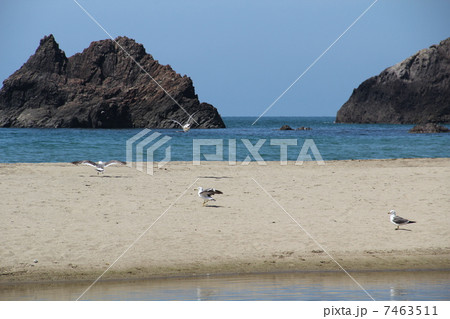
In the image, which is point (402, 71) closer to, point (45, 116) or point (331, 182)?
point (45, 116)

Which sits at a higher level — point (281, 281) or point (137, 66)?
point (137, 66)

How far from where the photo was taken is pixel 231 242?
1309 cm

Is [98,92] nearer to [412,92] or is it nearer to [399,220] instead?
[412,92]

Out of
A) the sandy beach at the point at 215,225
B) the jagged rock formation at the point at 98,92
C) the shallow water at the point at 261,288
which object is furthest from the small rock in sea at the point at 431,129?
the shallow water at the point at 261,288

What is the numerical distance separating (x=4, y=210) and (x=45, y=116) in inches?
4114

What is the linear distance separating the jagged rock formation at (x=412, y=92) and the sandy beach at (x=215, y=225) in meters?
137

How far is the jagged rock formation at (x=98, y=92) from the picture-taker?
111 meters

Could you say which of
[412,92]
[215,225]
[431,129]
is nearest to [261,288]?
[215,225]

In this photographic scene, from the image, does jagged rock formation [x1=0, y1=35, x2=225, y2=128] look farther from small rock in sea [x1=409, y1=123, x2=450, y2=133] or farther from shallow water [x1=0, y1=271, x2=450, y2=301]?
shallow water [x1=0, y1=271, x2=450, y2=301]

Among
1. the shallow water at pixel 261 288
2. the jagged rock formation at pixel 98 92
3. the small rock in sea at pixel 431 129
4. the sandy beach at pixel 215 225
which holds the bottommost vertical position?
the shallow water at pixel 261 288

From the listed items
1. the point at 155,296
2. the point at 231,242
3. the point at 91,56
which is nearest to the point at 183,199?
the point at 231,242

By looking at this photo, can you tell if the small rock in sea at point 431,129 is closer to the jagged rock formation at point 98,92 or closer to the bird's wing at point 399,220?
the jagged rock formation at point 98,92

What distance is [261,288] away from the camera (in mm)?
10602

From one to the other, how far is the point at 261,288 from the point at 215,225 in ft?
12.6
